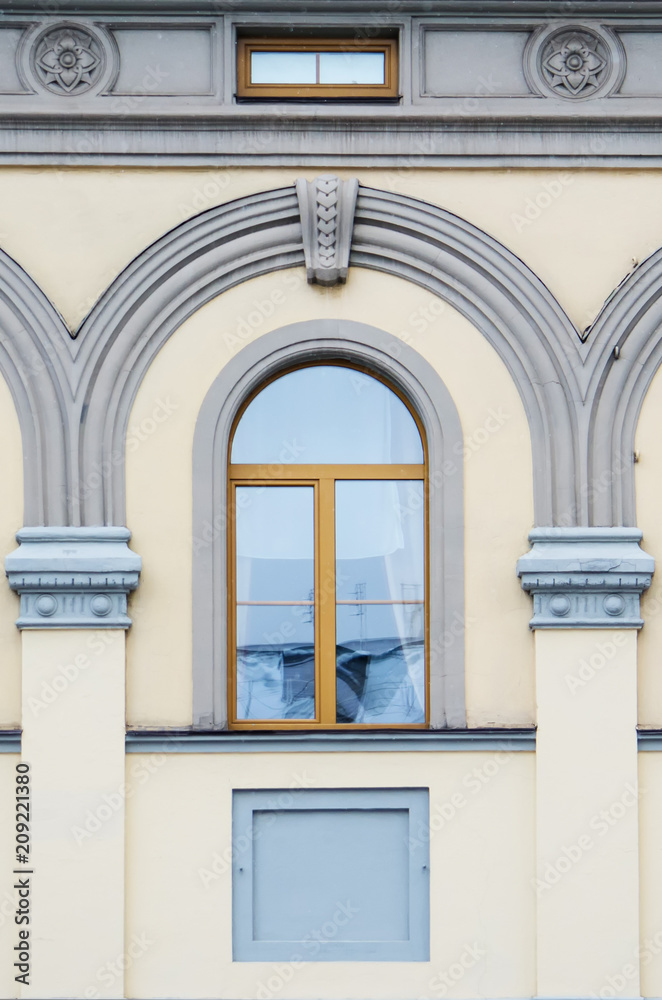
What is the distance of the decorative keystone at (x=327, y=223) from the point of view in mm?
7707

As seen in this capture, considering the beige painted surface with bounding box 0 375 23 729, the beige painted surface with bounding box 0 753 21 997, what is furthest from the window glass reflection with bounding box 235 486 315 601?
the beige painted surface with bounding box 0 753 21 997

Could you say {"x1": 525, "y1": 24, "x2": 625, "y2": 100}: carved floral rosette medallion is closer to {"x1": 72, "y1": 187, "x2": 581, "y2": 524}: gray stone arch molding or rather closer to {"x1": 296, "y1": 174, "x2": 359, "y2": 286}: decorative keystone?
{"x1": 72, "y1": 187, "x2": 581, "y2": 524}: gray stone arch molding

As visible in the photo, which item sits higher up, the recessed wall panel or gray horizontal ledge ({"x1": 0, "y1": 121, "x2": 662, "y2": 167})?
the recessed wall panel

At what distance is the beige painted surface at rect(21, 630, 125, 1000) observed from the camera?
24.0 feet

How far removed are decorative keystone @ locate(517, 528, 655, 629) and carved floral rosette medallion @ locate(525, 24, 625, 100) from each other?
9.74 feet

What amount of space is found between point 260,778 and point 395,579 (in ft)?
5.18

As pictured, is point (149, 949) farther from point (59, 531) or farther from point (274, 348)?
point (274, 348)

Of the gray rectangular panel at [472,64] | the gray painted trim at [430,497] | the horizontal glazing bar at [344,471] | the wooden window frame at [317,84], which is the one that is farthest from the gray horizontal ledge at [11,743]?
the gray rectangular panel at [472,64]

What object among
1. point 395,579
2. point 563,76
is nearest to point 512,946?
point 395,579

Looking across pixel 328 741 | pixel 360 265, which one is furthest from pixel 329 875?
pixel 360 265

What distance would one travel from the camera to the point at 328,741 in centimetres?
745

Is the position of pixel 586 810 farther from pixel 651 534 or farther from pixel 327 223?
pixel 327 223

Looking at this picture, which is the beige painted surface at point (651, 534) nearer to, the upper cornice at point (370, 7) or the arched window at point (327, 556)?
the arched window at point (327, 556)

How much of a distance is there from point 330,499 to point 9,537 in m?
2.11
